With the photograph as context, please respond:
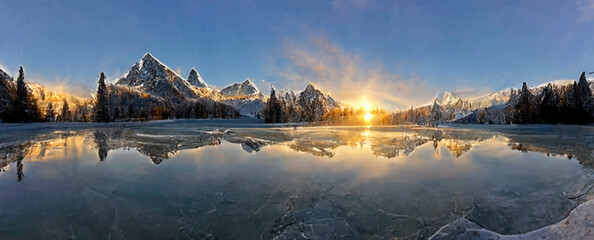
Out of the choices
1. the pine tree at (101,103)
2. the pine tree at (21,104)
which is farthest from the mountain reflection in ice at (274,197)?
the pine tree at (101,103)

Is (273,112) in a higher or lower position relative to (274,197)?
higher

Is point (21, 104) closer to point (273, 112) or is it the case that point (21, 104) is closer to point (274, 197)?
point (273, 112)

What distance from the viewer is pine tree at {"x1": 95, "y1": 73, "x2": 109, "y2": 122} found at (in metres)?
67.9

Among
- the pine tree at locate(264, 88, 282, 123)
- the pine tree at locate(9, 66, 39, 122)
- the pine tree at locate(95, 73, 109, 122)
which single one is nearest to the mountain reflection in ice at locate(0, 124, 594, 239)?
the pine tree at locate(9, 66, 39, 122)

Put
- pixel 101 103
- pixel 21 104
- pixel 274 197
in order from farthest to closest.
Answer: pixel 101 103
pixel 21 104
pixel 274 197

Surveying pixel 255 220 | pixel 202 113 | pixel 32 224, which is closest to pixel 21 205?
pixel 32 224

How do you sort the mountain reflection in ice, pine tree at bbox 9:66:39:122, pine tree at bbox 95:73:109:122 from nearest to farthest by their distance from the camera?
the mountain reflection in ice → pine tree at bbox 9:66:39:122 → pine tree at bbox 95:73:109:122

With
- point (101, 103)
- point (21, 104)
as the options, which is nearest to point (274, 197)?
point (21, 104)

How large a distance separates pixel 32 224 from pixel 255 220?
16.8 feet

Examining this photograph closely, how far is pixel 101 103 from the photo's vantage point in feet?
226

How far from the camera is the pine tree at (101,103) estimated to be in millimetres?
67938

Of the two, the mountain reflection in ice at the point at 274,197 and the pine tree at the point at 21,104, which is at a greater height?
the pine tree at the point at 21,104

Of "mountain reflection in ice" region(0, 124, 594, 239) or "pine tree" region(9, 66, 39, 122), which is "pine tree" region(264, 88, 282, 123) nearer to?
"pine tree" region(9, 66, 39, 122)

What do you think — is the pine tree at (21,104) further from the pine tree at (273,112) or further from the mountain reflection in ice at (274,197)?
the mountain reflection in ice at (274,197)
